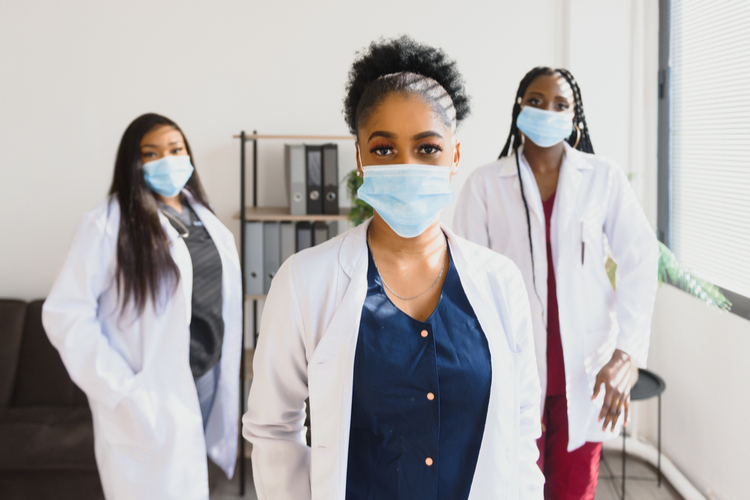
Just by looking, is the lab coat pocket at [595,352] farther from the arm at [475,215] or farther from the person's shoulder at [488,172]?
the person's shoulder at [488,172]

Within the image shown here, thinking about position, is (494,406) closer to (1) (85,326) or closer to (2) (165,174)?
(1) (85,326)

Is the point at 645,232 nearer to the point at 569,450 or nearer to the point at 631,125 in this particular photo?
the point at 569,450

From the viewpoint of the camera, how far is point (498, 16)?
308 cm

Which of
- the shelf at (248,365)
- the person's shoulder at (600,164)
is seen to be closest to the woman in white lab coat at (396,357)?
the person's shoulder at (600,164)

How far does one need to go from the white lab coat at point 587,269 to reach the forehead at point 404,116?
2.67 ft

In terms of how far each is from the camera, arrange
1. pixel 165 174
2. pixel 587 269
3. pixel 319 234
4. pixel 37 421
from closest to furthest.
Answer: pixel 587 269 < pixel 165 174 < pixel 37 421 < pixel 319 234

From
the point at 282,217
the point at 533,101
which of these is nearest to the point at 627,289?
the point at 533,101

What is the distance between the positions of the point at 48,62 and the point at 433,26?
6.92 feet

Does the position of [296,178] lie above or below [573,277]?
above

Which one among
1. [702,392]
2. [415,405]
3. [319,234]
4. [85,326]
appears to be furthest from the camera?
[319,234]

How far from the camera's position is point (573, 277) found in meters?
1.66

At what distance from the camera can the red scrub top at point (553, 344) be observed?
1.70m

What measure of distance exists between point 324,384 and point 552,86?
1.22m

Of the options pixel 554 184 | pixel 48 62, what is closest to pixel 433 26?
pixel 554 184
